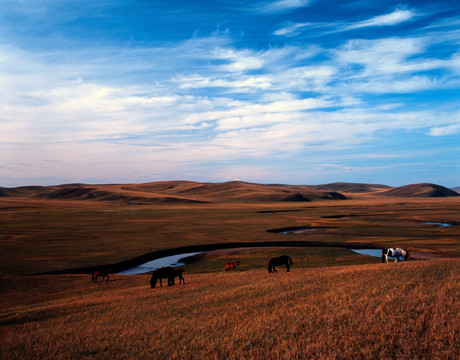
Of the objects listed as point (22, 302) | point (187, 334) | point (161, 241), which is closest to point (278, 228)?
point (161, 241)

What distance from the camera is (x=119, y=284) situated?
89.4ft

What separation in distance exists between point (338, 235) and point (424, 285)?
50.8 m

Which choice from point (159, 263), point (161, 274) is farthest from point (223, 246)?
point (161, 274)

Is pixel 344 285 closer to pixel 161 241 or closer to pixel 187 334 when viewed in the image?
pixel 187 334

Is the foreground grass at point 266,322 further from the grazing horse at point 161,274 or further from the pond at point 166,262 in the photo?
the pond at point 166,262

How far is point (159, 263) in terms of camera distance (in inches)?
1809

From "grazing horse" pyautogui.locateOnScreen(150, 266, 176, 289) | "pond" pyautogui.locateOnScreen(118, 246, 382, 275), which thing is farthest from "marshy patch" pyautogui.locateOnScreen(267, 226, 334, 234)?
"grazing horse" pyautogui.locateOnScreen(150, 266, 176, 289)

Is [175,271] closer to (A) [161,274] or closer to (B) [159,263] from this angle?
(A) [161,274]

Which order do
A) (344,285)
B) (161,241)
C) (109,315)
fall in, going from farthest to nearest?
(161,241)
(344,285)
(109,315)

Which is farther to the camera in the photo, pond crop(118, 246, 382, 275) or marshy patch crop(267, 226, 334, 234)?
marshy patch crop(267, 226, 334, 234)

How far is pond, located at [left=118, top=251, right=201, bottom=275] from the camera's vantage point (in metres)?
40.8

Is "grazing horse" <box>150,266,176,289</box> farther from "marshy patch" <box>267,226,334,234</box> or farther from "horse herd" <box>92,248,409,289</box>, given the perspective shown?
"marshy patch" <box>267,226,334,234</box>

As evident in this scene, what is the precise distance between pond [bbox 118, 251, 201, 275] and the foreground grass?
2142 centimetres

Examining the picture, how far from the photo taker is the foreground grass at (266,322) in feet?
32.1
